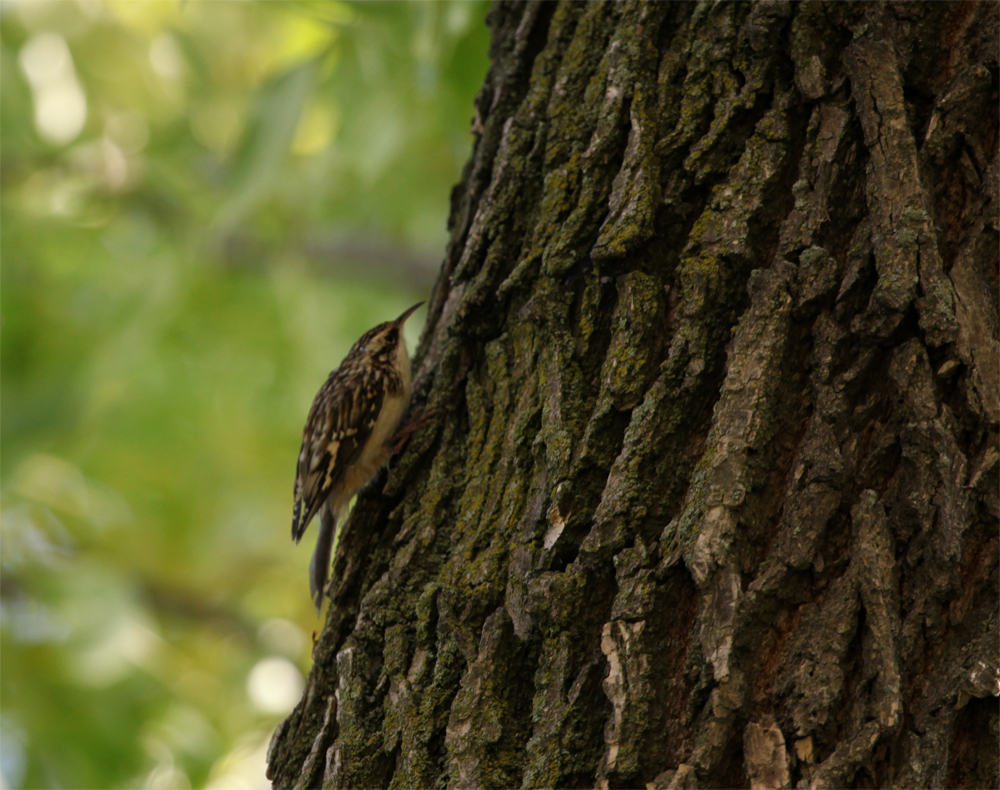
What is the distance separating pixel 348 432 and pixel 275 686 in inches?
111

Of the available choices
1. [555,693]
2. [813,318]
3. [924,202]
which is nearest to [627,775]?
[555,693]

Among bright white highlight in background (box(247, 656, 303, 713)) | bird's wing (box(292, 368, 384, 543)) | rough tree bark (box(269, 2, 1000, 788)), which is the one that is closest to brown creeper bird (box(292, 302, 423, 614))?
bird's wing (box(292, 368, 384, 543))

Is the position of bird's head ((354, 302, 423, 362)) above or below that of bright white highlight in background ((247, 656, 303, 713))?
above

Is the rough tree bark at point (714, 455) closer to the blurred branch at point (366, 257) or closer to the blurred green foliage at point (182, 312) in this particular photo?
the blurred green foliage at point (182, 312)

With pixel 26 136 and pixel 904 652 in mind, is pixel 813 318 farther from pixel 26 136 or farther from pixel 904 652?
pixel 26 136

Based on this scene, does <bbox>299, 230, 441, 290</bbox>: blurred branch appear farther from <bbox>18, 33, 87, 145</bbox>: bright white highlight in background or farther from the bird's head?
the bird's head

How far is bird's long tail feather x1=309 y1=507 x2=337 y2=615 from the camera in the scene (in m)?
2.70

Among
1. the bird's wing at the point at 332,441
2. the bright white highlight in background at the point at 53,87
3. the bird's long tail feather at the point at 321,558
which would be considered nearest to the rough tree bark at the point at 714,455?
the bird's long tail feather at the point at 321,558

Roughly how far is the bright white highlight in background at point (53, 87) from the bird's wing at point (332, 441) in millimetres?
1892

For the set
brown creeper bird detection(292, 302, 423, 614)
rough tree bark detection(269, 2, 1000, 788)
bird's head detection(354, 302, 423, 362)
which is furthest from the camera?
bird's head detection(354, 302, 423, 362)

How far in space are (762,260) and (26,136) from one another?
141 inches

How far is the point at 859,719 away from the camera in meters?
1.12

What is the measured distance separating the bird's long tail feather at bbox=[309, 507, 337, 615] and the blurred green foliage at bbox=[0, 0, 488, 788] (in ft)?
3.55

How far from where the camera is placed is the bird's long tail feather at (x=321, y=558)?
2695 millimetres
